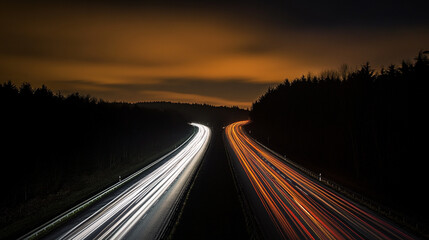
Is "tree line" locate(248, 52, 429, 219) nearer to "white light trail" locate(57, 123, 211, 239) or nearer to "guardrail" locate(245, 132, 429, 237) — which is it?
"guardrail" locate(245, 132, 429, 237)

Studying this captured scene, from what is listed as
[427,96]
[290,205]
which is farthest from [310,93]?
[290,205]

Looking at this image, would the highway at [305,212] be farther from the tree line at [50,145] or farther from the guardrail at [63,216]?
the tree line at [50,145]

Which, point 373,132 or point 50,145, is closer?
point 373,132

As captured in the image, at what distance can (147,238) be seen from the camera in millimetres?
14547

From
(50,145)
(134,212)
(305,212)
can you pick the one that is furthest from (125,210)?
(50,145)

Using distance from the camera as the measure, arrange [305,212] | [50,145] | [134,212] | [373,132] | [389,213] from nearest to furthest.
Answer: [305,212]
[134,212]
[389,213]
[373,132]
[50,145]

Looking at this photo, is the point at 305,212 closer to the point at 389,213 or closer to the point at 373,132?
the point at 389,213

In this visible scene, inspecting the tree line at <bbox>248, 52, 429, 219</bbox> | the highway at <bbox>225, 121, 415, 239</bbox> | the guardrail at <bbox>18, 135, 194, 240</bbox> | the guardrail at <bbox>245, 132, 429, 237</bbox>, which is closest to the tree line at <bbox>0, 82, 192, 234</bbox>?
the guardrail at <bbox>18, 135, 194, 240</bbox>

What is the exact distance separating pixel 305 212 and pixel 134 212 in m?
13.1

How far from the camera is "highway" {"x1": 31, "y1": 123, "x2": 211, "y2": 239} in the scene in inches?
597

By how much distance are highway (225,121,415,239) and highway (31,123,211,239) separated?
22.8 ft

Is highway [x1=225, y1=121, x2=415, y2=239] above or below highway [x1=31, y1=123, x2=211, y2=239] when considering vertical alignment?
above

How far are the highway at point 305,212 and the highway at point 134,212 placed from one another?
22.8ft

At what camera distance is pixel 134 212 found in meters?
18.9
